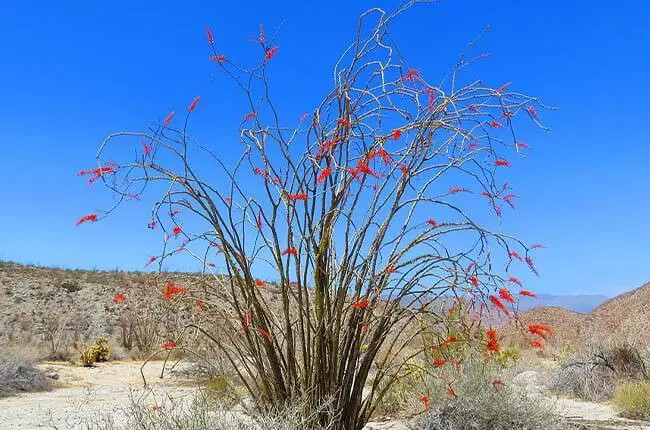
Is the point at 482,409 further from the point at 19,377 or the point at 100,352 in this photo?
the point at 100,352

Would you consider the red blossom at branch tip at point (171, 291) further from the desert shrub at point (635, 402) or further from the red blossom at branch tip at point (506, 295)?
the desert shrub at point (635, 402)

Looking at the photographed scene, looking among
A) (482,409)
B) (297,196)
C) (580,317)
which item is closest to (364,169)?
(297,196)

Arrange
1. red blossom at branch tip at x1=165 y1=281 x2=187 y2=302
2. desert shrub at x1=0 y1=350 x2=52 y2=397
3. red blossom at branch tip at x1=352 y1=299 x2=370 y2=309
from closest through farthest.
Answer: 1. red blossom at branch tip at x1=352 y1=299 x2=370 y2=309
2. red blossom at branch tip at x1=165 y1=281 x2=187 y2=302
3. desert shrub at x1=0 y1=350 x2=52 y2=397

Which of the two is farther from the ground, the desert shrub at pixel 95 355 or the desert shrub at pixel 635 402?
the desert shrub at pixel 95 355

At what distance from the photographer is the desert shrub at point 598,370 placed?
10836mm

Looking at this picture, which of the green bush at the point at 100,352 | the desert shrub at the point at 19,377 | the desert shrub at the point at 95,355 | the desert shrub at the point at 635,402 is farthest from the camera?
the green bush at the point at 100,352

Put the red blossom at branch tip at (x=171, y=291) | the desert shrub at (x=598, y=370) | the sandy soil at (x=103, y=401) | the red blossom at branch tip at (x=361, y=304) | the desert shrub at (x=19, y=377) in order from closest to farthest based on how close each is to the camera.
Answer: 1. the red blossom at branch tip at (x=361, y=304)
2. the red blossom at branch tip at (x=171, y=291)
3. the sandy soil at (x=103, y=401)
4. the desert shrub at (x=598, y=370)
5. the desert shrub at (x=19, y=377)

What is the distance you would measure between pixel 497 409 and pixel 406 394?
1508 millimetres

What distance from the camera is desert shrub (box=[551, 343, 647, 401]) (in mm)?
10836

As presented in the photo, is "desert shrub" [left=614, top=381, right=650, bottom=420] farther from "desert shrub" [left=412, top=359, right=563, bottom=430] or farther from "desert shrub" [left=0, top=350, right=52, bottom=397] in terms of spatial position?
"desert shrub" [left=0, top=350, right=52, bottom=397]

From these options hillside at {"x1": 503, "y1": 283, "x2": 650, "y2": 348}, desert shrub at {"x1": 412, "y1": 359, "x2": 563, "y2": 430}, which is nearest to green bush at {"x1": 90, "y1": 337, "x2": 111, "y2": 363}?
hillside at {"x1": 503, "y1": 283, "x2": 650, "y2": 348}

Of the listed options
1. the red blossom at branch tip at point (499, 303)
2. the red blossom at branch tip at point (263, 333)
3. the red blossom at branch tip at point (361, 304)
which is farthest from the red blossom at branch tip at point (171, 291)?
the red blossom at branch tip at point (499, 303)

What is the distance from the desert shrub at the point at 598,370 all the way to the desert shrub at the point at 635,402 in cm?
173

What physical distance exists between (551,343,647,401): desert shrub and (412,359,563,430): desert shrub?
3.99m
